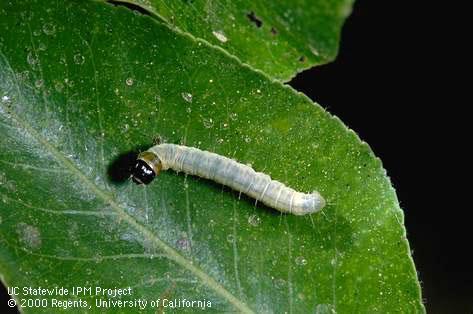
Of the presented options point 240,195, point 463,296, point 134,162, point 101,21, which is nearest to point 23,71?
point 101,21

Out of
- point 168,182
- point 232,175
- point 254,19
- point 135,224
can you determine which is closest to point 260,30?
point 254,19

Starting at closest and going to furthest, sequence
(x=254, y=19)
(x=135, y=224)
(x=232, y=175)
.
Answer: (x=254, y=19), (x=135, y=224), (x=232, y=175)

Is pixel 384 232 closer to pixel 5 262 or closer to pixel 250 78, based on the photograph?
pixel 250 78

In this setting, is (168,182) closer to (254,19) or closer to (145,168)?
(145,168)

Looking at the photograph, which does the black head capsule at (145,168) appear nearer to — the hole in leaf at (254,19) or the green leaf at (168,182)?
the green leaf at (168,182)

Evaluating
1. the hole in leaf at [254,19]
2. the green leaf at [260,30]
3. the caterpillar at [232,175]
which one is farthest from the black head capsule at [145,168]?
the hole in leaf at [254,19]
